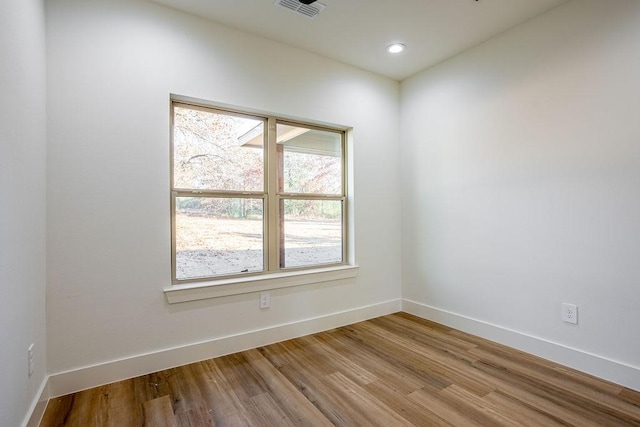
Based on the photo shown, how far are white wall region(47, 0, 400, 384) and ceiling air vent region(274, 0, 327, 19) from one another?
50 centimetres

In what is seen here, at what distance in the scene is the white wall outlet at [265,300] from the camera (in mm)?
2742

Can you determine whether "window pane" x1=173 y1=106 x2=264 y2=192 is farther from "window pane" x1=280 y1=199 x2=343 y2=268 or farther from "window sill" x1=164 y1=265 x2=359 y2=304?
"window sill" x1=164 y1=265 x2=359 y2=304

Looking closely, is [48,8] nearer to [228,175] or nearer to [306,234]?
[228,175]

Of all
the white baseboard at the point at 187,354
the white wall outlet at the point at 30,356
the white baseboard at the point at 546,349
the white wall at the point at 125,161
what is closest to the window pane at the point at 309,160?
the white wall at the point at 125,161

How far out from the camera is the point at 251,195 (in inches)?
110

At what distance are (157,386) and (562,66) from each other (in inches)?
142

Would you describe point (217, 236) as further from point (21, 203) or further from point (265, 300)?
point (21, 203)

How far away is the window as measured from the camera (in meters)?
2.52

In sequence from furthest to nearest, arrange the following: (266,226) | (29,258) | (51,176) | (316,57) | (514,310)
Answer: (316,57) → (266,226) → (514,310) → (51,176) → (29,258)

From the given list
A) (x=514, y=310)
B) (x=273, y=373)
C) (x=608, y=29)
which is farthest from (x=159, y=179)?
(x=608, y=29)

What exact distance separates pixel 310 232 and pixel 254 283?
79 cm

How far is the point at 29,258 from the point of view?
1660 millimetres

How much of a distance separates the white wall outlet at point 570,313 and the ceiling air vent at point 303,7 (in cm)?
284

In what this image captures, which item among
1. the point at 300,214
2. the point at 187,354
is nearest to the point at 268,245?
the point at 300,214
